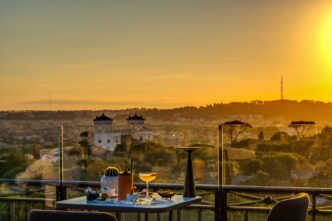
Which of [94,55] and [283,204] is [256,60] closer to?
[94,55]

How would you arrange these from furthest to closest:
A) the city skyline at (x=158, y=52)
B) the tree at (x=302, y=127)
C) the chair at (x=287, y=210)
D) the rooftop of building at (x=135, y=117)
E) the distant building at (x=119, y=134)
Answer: the city skyline at (x=158, y=52) → the rooftop of building at (x=135, y=117) → the distant building at (x=119, y=134) → the tree at (x=302, y=127) → the chair at (x=287, y=210)

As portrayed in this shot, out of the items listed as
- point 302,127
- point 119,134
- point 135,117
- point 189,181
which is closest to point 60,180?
point 119,134

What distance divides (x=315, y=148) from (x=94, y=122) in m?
2.20

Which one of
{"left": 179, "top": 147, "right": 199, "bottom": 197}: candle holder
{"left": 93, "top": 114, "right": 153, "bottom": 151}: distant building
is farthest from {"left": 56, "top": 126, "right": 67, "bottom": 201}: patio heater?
{"left": 179, "top": 147, "right": 199, "bottom": 197}: candle holder

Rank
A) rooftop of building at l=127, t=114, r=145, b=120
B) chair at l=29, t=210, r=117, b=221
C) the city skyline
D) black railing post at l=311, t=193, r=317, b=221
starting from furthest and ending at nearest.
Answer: the city skyline
rooftop of building at l=127, t=114, r=145, b=120
black railing post at l=311, t=193, r=317, b=221
chair at l=29, t=210, r=117, b=221

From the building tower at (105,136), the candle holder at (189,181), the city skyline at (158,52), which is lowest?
the candle holder at (189,181)

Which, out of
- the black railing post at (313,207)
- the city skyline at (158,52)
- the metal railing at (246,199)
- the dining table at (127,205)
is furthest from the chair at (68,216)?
the city skyline at (158,52)

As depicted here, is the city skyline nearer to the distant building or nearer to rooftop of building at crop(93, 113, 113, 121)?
rooftop of building at crop(93, 113, 113, 121)

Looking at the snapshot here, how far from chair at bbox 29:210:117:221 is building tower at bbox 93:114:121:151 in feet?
9.05

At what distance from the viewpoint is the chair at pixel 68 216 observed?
3.43 metres

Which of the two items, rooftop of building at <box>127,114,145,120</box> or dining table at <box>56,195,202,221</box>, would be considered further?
rooftop of building at <box>127,114,145,120</box>

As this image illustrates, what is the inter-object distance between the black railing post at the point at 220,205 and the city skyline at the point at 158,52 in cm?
155

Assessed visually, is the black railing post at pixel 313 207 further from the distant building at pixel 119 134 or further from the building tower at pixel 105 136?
the building tower at pixel 105 136

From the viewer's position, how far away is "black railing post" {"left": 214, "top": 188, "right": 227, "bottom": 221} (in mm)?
5883
